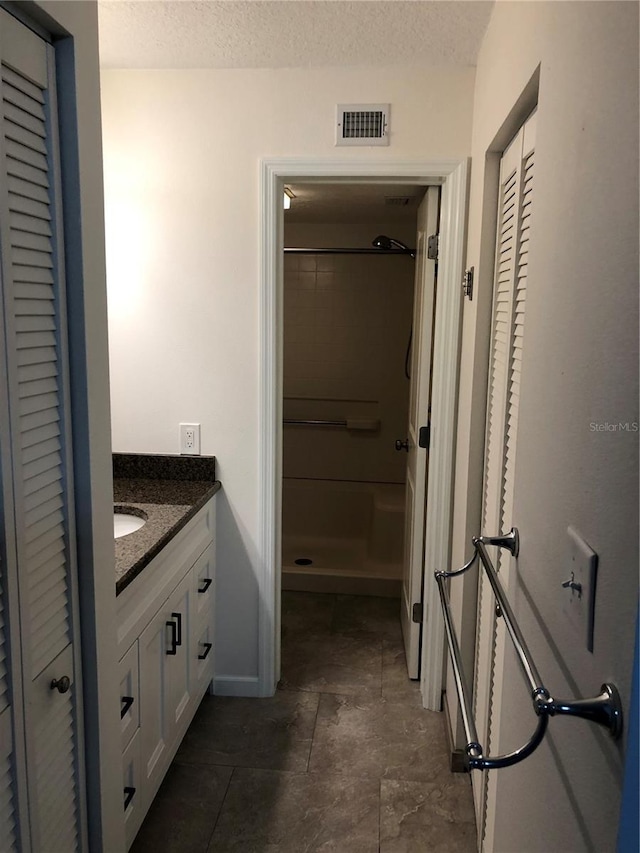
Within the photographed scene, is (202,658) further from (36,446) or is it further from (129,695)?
(36,446)

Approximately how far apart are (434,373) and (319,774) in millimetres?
1441

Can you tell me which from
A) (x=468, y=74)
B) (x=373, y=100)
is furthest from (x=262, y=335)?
(x=468, y=74)

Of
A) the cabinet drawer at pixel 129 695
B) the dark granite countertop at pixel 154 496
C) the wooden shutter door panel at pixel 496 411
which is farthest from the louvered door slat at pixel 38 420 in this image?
the wooden shutter door panel at pixel 496 411

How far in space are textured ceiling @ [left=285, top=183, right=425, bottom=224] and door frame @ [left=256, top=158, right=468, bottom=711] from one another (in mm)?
457

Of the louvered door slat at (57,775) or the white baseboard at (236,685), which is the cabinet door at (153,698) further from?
the white baseboard at (236,685)

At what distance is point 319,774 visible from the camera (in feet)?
7.10

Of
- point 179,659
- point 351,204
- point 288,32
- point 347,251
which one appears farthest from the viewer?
point 347,251

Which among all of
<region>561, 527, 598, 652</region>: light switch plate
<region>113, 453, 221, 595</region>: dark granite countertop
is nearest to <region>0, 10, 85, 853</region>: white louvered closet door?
<region>113, 453, 221, 595</region>: dark granite countertop

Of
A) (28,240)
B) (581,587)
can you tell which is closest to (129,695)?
(28,240)

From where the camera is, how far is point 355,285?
4215 millimetres

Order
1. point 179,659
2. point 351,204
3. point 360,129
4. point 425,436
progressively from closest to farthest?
point 179,659 < point 360,129 < point 425,436 < point 351,204

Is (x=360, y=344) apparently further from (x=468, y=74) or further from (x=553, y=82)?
(x=553, y=82)

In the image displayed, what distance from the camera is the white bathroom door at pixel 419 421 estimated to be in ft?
8.16

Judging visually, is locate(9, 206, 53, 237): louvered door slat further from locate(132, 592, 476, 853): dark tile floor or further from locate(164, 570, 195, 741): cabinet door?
locate(132, 592, 476, 853): dark tile floor
